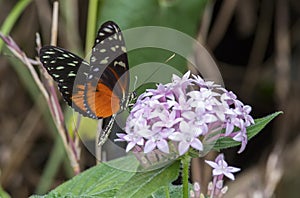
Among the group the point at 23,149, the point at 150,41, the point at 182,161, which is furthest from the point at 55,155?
the point at 182,161

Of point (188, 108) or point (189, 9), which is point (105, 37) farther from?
point (189, 9)

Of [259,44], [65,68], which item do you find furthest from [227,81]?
[65,68]

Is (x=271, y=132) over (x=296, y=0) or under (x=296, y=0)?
under

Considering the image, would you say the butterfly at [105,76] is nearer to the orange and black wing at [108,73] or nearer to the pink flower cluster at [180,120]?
the orange and black wing at [108,73]

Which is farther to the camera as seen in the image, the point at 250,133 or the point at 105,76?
the point at 105,76

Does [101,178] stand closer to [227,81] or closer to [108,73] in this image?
[108,73]

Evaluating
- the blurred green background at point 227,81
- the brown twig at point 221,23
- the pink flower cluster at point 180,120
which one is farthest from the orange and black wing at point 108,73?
the brown twig at point 221,23

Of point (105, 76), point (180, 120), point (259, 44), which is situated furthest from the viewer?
point (259, 44)
